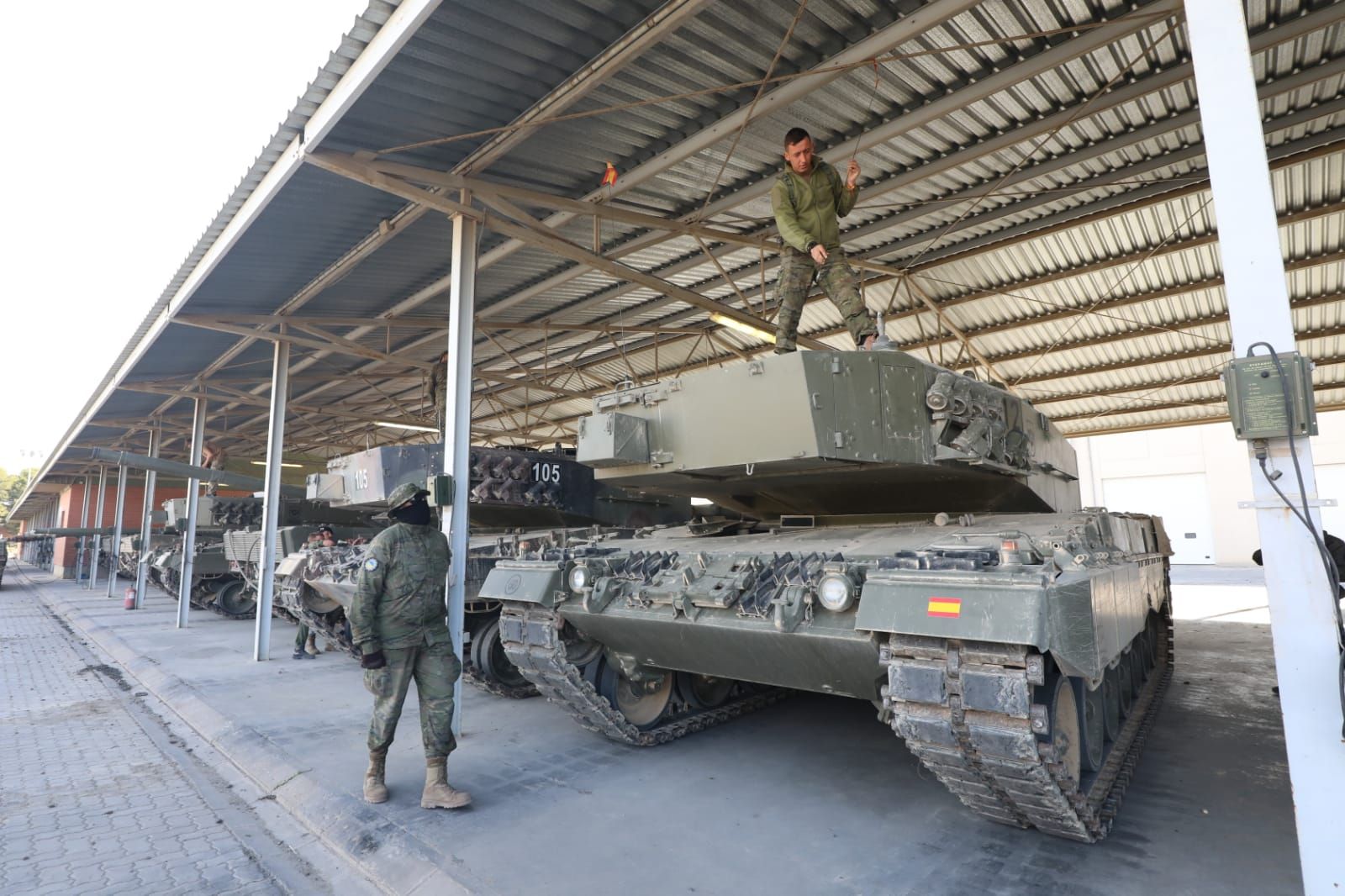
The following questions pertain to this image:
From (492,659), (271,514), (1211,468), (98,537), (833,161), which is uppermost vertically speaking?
(833,161)

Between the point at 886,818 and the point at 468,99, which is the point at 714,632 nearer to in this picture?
the point at 886,818

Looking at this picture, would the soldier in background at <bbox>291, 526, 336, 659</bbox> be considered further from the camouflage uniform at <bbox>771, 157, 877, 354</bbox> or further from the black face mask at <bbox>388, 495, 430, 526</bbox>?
the camouflage uniform at <bbox>771, 157, 877, 354</bbox>

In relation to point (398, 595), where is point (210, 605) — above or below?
below

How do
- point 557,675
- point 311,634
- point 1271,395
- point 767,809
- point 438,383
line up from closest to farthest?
point 1271,395, point 767,809, point 557,675, point 311,634, point 438,383

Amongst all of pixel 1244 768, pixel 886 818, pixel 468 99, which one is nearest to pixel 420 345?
pixel 468 99

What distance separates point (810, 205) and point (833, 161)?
273 centimetres

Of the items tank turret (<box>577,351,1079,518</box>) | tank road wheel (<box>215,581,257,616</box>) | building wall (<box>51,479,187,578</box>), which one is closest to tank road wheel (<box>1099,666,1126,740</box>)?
tank turret (<box>577,351,1079,518</box>)

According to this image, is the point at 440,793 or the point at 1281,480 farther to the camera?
the point at 440,793

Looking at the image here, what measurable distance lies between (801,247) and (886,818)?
3607 mm

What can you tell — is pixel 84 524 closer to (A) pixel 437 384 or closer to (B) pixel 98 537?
(B) pixel 98 537

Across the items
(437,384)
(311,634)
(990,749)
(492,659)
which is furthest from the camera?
(437,384)

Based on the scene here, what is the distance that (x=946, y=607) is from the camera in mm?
3275

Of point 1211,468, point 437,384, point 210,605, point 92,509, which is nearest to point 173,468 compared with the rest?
point 437,384

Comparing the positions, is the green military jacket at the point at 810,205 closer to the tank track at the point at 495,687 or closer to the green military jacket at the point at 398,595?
the green military jacket at the point at 398,595
